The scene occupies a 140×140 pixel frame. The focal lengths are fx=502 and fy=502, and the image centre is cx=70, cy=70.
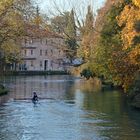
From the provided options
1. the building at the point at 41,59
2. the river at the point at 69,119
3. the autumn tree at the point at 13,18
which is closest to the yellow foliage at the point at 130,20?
the river at the point at 69,119

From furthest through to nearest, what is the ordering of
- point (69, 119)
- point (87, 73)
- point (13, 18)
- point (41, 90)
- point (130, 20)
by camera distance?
point (87, 73), point (41, 90), point (13, 18), point (130, 20), point (69, 119)

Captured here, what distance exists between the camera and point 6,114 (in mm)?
38375

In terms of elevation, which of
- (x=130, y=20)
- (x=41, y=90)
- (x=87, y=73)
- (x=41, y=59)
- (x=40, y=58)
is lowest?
(x=41, y=90)

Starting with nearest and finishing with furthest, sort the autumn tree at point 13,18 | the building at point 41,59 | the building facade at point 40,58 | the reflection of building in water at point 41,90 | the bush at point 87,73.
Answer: the autumn tree at point 13,18 → the reflection of building in water at point 41,90 → the bush at point 87,73 → the building at point 41,59 → the building facade at point 40,58

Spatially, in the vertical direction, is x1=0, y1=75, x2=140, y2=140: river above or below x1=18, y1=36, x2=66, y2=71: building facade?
below

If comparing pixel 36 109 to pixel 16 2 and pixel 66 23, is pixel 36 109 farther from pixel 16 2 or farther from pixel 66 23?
pixel 66 23

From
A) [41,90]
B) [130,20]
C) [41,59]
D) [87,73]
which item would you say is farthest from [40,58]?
[130,20]

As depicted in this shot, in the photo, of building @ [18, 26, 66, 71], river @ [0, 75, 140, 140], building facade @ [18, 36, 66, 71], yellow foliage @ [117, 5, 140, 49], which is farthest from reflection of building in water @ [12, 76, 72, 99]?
building facade @ [18, 36, 66, 71]

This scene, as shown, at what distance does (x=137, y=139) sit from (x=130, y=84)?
18555 millimetres

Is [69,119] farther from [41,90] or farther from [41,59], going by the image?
[41,59]

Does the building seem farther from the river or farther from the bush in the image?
the river

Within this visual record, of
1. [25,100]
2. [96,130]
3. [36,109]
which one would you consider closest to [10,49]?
[25,100]

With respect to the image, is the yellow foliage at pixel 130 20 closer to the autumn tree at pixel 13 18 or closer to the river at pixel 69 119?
the river at pixel 69 119

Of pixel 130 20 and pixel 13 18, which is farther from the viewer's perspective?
pixel 13 18
